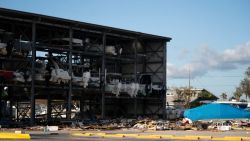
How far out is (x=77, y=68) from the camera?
5700 cm

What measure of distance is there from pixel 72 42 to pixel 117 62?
12765 mm

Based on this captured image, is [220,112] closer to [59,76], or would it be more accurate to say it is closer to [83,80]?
[59,76]

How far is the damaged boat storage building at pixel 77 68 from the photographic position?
4812cm

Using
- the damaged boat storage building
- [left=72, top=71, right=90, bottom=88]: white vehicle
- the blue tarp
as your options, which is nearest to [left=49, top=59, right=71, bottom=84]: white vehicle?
the damaged boat storage building

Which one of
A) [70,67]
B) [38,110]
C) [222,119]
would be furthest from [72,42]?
[38,110]

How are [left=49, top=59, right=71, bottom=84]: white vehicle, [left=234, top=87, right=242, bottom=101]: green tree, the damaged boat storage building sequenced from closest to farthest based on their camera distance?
the damaged boat storage building, [left=49, top=59, right=71, bottom=84]: white vehicle, [left=234, top=87, right=242, bottom=101]: green tree

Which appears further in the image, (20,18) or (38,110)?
(38,110)

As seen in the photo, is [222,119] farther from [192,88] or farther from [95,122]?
[192,88]

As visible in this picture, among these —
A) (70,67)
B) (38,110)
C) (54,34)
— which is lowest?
(38,110)

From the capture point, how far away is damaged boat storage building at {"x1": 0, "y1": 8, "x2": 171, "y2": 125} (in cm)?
4812

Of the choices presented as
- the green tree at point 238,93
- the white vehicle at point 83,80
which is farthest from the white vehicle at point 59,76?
the green tree at point 238,93

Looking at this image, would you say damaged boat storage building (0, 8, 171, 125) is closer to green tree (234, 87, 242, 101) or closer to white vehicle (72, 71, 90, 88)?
white vehicle (72, 71, 90, 88)

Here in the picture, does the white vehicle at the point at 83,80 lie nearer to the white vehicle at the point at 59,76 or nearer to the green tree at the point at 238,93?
the white vehicle at the point at 59,76

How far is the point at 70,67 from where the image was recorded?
51.7 meters
